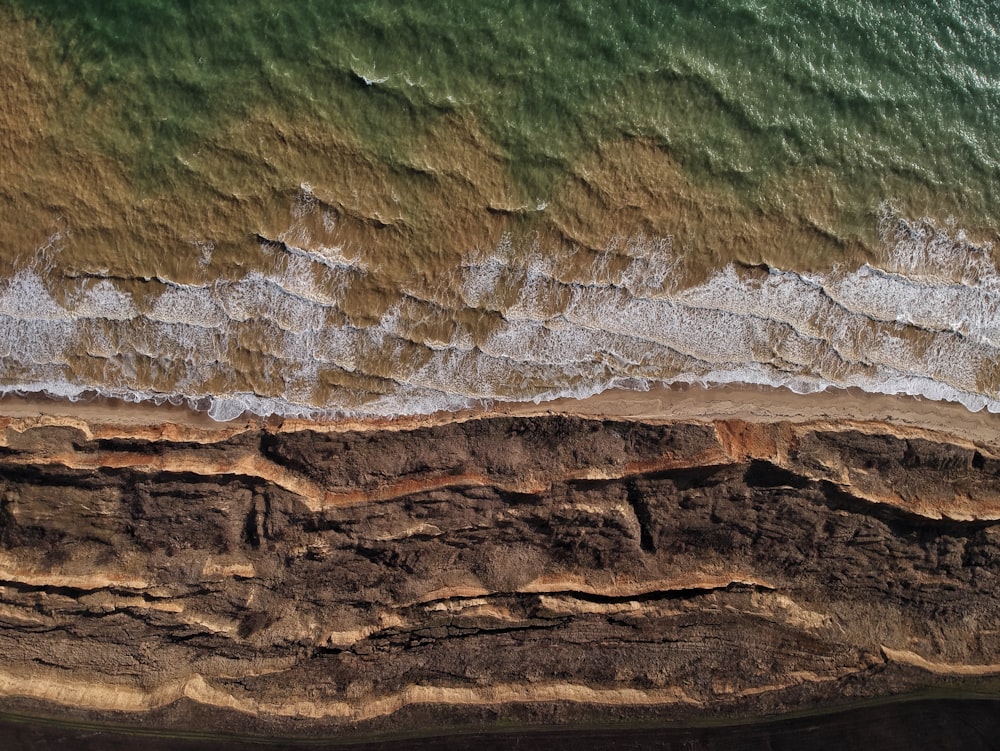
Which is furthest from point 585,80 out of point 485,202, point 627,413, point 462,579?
point 462,579

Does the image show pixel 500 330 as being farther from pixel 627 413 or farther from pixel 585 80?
pixel 585 80

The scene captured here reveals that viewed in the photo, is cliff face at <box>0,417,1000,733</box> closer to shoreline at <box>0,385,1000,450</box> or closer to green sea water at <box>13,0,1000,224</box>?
shoreline at <box>0,385,1000,450</box>

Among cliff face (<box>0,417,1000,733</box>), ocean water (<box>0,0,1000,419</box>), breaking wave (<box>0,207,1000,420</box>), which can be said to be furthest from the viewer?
breaking wave (<box>0,207,1000,420</box>)

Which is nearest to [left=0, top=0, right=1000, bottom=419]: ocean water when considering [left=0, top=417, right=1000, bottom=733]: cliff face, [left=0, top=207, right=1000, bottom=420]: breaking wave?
[left=0, top=207, right=1000, bottom=420]: breaking wave

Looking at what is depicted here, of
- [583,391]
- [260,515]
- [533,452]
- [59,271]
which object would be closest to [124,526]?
[260,515]

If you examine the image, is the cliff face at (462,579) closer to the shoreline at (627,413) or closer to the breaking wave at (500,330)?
the shoreline at (627,413)

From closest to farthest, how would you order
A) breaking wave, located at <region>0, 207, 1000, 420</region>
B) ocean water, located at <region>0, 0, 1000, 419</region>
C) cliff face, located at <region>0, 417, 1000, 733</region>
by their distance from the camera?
1. cliff face, located at <region>0, 417, 1000, 733</region>
2. ocean water, located at <region>0, 0, 1000, 419</region>
3. breaking wave, located at <region>0, 207, 1000, 420</region>
